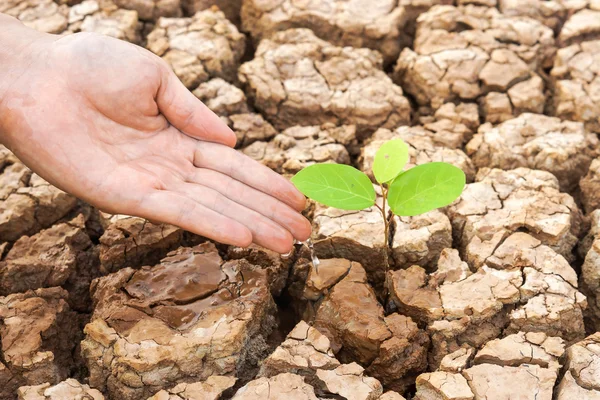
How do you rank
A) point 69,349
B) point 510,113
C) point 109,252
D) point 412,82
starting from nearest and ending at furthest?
1. point 69,349
2. point 109,252
3. point 510,113
4. point 412,82

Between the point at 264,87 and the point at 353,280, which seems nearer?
the point at 353,280

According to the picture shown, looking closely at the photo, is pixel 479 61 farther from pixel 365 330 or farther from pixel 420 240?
pixel 365 330

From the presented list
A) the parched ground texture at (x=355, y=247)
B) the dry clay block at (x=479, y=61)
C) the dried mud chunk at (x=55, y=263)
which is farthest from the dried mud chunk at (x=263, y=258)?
the dry clay block at (x=479, y=61)

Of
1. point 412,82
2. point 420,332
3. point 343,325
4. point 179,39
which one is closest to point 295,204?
point 343,325

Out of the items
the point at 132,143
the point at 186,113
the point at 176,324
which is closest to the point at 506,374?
the point at 176,324

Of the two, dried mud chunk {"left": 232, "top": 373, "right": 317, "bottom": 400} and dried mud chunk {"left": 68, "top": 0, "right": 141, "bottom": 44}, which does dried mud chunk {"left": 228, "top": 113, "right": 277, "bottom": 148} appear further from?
dried mud chunk {"left": 232, "top": 373, "right": 317, "bottom": 400}

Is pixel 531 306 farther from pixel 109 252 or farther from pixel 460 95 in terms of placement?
pixel 109 252
